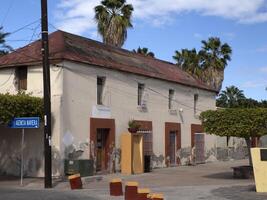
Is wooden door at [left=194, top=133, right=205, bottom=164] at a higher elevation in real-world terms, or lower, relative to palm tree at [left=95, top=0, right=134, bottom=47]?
lower

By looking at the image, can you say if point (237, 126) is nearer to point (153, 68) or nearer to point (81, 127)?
point (81, 127)

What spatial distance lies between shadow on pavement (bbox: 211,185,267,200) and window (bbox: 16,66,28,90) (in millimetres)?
11552

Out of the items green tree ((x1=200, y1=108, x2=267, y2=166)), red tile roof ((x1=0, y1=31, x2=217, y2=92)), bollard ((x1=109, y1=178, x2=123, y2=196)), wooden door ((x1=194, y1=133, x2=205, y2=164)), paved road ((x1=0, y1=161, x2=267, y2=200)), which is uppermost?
red tile roof ((x1=0, y1=31, x2=217, y2=92))

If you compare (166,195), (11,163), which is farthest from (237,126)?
(11,163)

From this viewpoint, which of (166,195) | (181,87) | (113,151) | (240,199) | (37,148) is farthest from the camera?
(181,87)

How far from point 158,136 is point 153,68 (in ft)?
14.6

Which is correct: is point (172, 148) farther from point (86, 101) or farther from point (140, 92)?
point (86, 101)

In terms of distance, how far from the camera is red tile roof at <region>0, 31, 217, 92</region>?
24.9 m

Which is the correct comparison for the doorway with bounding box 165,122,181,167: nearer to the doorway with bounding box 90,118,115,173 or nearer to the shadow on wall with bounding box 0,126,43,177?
the doorway with bounding box 90,118,115,173

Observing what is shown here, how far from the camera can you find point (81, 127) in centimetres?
2492

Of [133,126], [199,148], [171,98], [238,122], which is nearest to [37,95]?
[133,126]

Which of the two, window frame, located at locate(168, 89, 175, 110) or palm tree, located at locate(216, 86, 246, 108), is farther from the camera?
palm tree, located at locate(216, 86, 246, 108)

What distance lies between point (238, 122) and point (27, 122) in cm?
857

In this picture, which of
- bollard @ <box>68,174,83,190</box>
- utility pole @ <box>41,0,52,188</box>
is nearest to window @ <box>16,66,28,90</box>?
utility pole @ <box>41,0,52,188</box>
